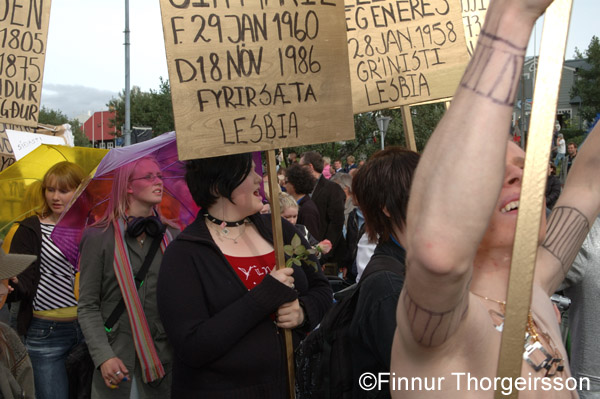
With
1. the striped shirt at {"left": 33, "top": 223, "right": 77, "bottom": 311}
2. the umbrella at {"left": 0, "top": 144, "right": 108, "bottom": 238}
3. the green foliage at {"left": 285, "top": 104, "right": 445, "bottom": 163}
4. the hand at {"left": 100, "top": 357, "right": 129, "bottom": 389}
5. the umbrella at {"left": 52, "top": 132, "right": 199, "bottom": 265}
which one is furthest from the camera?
the green foliage at {"left": 285, "top": 104, "right": 445, "bottom": 163}

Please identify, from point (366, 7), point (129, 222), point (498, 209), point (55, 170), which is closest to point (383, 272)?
point (498, 209)

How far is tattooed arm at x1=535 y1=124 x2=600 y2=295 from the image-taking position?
1.91m

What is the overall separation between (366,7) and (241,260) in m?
2.07

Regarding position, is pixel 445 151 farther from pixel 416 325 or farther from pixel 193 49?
pixel 193 49

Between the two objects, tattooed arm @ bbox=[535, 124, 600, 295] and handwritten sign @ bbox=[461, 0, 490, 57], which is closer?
tattooed arm @ bbox=[535, 124, 600, 295]

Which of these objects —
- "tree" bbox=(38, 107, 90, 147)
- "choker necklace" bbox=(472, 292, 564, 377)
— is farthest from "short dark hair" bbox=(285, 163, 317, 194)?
"tree" bbox=(38, 107, 90, 147)

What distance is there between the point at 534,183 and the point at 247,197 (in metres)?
1.94

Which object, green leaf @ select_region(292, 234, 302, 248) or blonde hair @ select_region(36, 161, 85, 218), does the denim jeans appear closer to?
blonde hair @ select_region(36, 161, 85, 218)

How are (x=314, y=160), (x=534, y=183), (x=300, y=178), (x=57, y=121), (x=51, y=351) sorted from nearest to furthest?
(x=534, y=183) < (x=51, y=351) < (x=300, y=178) < (x=314, y=160) < (x=57, y=121)

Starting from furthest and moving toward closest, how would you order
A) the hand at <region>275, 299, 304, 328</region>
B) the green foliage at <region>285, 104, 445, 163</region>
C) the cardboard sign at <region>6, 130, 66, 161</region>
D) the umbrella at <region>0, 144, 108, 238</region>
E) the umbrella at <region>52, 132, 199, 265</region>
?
the green foliage at <region>285, 104, 445, 163</region> < the cardboard sign at <region>6, 130, 66, 161</region> < the umbrella at <region>0, 144, 108, 238</region> < the umbrella at <region>52, 132, 199, 265</region> < the hand at <region>275, 299, 304, 328</region>

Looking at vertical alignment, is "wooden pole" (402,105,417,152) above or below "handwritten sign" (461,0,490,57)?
below

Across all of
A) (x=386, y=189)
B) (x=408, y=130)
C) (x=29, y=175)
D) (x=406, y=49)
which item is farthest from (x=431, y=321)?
(x=29, y=175)

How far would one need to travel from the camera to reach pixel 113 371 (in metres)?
3.43

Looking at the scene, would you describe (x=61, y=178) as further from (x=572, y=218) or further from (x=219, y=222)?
(x=572, y=218)
